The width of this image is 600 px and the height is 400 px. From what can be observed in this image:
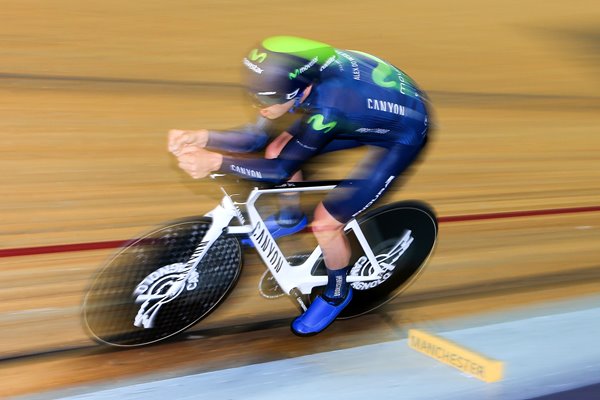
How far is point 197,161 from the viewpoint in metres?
2.44

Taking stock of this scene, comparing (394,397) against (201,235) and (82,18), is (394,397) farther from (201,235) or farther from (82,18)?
(82,18)

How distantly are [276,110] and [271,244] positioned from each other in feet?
1.49

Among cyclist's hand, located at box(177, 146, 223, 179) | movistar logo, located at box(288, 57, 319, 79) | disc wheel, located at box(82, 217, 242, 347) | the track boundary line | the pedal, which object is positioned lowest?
the track boundary line

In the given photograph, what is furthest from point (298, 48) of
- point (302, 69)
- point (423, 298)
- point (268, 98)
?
point (423, 298)

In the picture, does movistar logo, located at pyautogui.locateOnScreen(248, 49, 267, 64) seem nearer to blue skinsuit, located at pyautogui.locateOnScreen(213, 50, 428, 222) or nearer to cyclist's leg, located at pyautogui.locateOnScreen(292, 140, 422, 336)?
blue skinsuit, located at pyautogui.locateOnScreen(213, 50, 428, 222)

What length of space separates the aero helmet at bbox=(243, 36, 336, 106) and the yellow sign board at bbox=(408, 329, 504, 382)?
3.16 ft

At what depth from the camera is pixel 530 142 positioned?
5656 mm

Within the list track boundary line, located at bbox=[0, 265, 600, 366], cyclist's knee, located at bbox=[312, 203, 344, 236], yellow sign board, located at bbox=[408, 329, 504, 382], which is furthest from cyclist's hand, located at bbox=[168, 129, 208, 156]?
yellow sign board, located at bbox=[408, 329, 504, 382]

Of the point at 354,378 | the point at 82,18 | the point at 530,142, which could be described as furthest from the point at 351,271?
the point at 82,18

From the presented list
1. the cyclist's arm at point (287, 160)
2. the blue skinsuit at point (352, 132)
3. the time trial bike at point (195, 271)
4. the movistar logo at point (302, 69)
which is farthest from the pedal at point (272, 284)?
the movistar logo at point (302, 69)

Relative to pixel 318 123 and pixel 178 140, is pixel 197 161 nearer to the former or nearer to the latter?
pixel 178 140

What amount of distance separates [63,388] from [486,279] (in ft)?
6.41

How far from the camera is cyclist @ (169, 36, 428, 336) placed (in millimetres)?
2574

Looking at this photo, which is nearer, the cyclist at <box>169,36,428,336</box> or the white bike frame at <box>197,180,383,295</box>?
the cyclist at <box>169,36,428,336</box>
